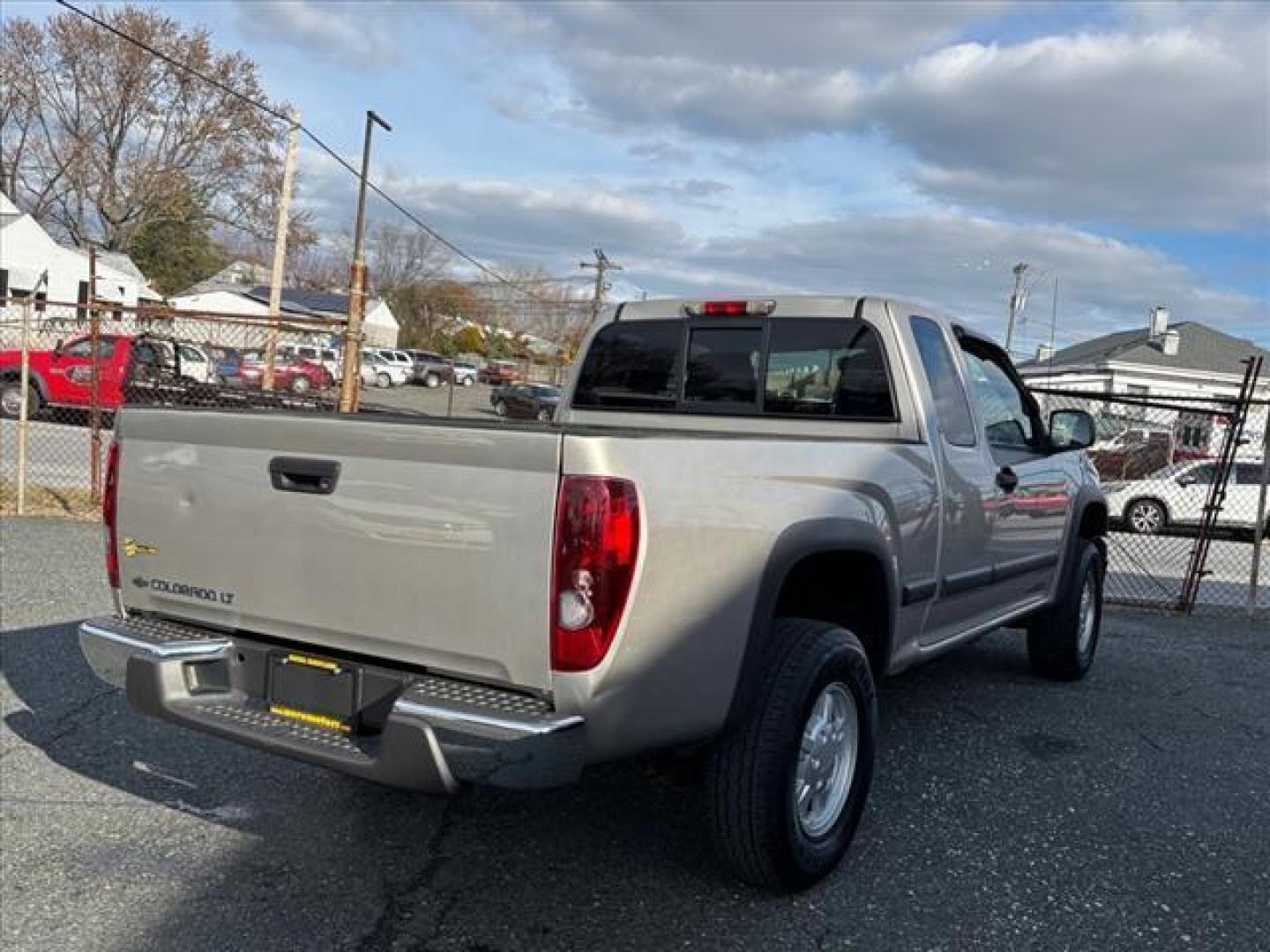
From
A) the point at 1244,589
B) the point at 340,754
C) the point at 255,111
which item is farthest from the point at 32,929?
the point at 255,111

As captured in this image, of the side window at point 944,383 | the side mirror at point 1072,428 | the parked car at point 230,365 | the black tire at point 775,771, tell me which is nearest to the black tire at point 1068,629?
the side mirror at point 1072,428

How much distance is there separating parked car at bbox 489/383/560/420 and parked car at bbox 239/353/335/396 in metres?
16.1

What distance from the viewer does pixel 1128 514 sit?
17.0 meters

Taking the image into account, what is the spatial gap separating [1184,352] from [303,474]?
45714 mm

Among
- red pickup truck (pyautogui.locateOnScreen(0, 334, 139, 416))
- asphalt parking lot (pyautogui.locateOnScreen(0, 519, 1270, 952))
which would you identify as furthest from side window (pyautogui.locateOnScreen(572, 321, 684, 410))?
red pickup truck (pyautogui.locateOnScreen(0, 334, 139, 416))

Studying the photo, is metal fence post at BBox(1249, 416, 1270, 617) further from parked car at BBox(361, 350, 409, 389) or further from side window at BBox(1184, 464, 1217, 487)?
parked car at BBox(361, 350, 409, 389)

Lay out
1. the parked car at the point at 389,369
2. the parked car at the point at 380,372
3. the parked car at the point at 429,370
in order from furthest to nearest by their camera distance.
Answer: the parked car at the point at 429,370 < the parked car at the point at 389,369 < the parked car at the point at 380,372

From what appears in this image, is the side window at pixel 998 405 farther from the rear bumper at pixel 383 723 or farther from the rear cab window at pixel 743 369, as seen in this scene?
the rear bumper at pixel 383 723

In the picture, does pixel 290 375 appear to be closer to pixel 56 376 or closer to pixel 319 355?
pixel 319 355

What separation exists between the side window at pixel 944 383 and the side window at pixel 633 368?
1.05 m

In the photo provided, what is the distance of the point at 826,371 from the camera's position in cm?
429

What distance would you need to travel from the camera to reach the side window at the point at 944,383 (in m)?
4.24

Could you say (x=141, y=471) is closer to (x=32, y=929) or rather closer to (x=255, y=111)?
(x=32, y=929)

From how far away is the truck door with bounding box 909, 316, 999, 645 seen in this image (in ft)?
13.5
